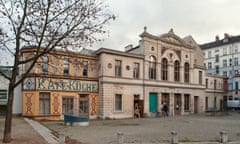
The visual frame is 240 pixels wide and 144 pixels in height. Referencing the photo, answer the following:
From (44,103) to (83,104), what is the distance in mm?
4530

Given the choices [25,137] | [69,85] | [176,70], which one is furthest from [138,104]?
[25,137]

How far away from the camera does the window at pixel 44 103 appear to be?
26906 millimetres

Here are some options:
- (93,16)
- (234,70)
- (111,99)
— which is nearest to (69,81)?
(111,99)

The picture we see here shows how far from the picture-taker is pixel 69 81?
28828mm

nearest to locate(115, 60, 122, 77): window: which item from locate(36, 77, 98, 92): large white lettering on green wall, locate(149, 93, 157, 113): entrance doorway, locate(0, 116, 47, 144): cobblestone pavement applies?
locate(36, 77, 98, 92): large white lettering on green wall

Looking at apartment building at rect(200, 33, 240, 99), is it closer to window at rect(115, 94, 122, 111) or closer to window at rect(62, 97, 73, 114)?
window at rect(115, 94, 122, 111)

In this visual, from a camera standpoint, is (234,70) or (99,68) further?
(234,70)

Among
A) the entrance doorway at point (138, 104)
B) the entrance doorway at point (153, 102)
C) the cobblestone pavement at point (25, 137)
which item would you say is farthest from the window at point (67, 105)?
the cobblestone pavement at point (25, 137)

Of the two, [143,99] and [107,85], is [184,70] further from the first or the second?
[107,85]

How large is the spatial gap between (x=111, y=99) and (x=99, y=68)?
153 inches

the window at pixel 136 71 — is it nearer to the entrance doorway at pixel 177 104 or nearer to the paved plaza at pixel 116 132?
the entrance doorway at pixel 177 104

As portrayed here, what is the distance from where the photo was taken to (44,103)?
2714 cm

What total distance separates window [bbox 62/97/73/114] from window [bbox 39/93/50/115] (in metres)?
1.70

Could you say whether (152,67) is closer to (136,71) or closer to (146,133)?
(136,71)
